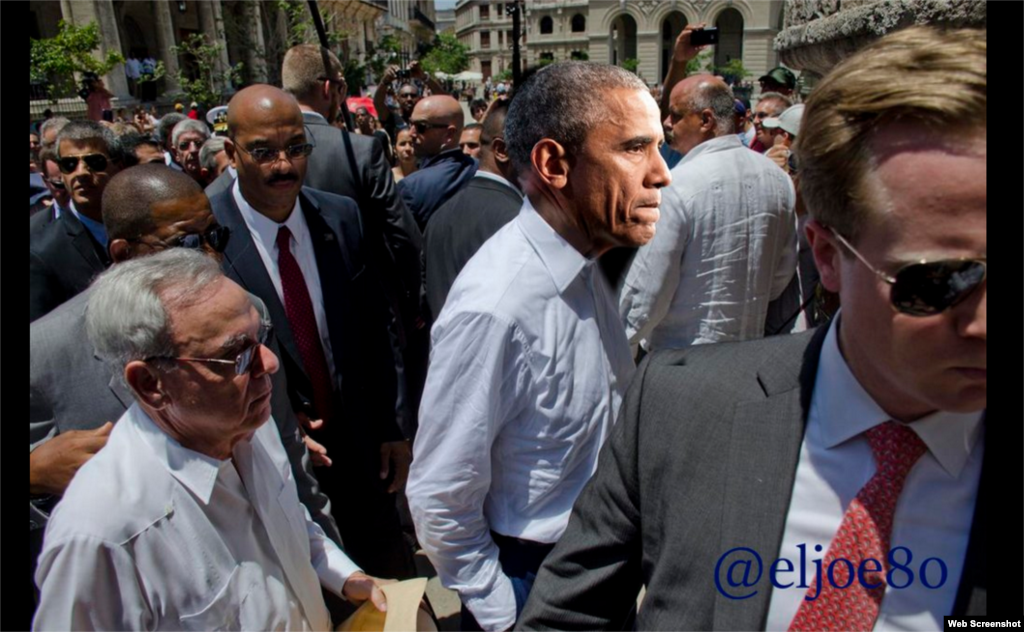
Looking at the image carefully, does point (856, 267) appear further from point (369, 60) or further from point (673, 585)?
point (369, 60)

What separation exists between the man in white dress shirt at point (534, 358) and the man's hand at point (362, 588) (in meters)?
0.24

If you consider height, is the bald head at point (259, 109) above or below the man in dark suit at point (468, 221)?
above

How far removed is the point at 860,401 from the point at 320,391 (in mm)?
2131

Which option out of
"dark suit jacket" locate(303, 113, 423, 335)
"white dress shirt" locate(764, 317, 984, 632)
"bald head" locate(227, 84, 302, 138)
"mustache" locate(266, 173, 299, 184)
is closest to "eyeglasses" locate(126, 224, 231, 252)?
"mustache" locate(266, 173, 299, 184)

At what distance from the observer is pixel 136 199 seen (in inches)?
88.0

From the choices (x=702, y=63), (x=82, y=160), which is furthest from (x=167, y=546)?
(x=702, y=63)

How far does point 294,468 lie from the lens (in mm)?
2225

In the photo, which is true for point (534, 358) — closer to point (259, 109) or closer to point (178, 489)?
point (178, 489)

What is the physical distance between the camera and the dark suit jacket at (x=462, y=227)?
129 inches

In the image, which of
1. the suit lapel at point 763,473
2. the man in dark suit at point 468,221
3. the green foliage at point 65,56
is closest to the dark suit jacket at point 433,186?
the man in dark suit at point 468,221

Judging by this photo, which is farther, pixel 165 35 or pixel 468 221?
pixel 165 35

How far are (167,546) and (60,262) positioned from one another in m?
1.97

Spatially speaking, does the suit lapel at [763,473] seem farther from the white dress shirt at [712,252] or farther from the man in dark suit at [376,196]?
the man in dark suit at [376,196]

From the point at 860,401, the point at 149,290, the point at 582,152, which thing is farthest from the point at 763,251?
the point at 149,290
